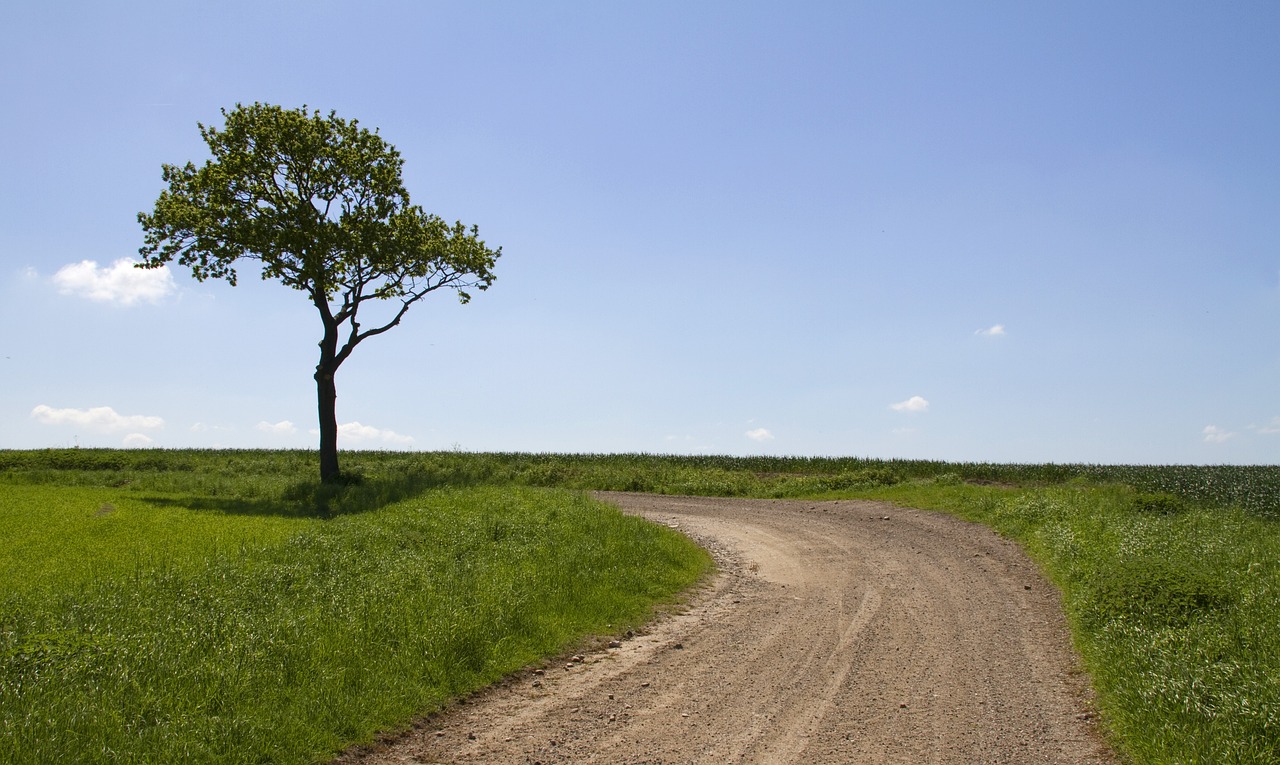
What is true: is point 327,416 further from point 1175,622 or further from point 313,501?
point 1175,622

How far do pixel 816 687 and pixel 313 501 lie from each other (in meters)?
22.7

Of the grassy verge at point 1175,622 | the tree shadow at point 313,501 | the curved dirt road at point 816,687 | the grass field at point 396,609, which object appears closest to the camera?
the grassy verge at point 1175,622

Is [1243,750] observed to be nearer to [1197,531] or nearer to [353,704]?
[353,704]

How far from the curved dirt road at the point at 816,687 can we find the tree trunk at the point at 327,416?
898 inches

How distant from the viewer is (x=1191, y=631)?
30.9 ft

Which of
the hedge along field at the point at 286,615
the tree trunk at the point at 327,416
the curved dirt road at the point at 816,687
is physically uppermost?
the tree trunk at the point at 327,416

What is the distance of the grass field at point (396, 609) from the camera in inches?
276

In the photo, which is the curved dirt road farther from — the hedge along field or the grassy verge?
the hedge along field

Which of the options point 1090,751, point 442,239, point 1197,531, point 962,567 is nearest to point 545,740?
point 1090,751

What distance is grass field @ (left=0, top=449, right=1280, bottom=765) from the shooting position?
7.02m

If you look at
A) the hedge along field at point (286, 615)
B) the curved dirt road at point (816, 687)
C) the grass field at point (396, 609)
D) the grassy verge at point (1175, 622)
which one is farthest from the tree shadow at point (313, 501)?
the grassy verge at point (1175, 622)

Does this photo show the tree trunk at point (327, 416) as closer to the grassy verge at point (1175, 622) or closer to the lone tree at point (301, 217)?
the lone tree at point (301, 217)

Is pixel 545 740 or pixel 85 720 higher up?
pixel 85 720

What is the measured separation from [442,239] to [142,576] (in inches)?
1018
